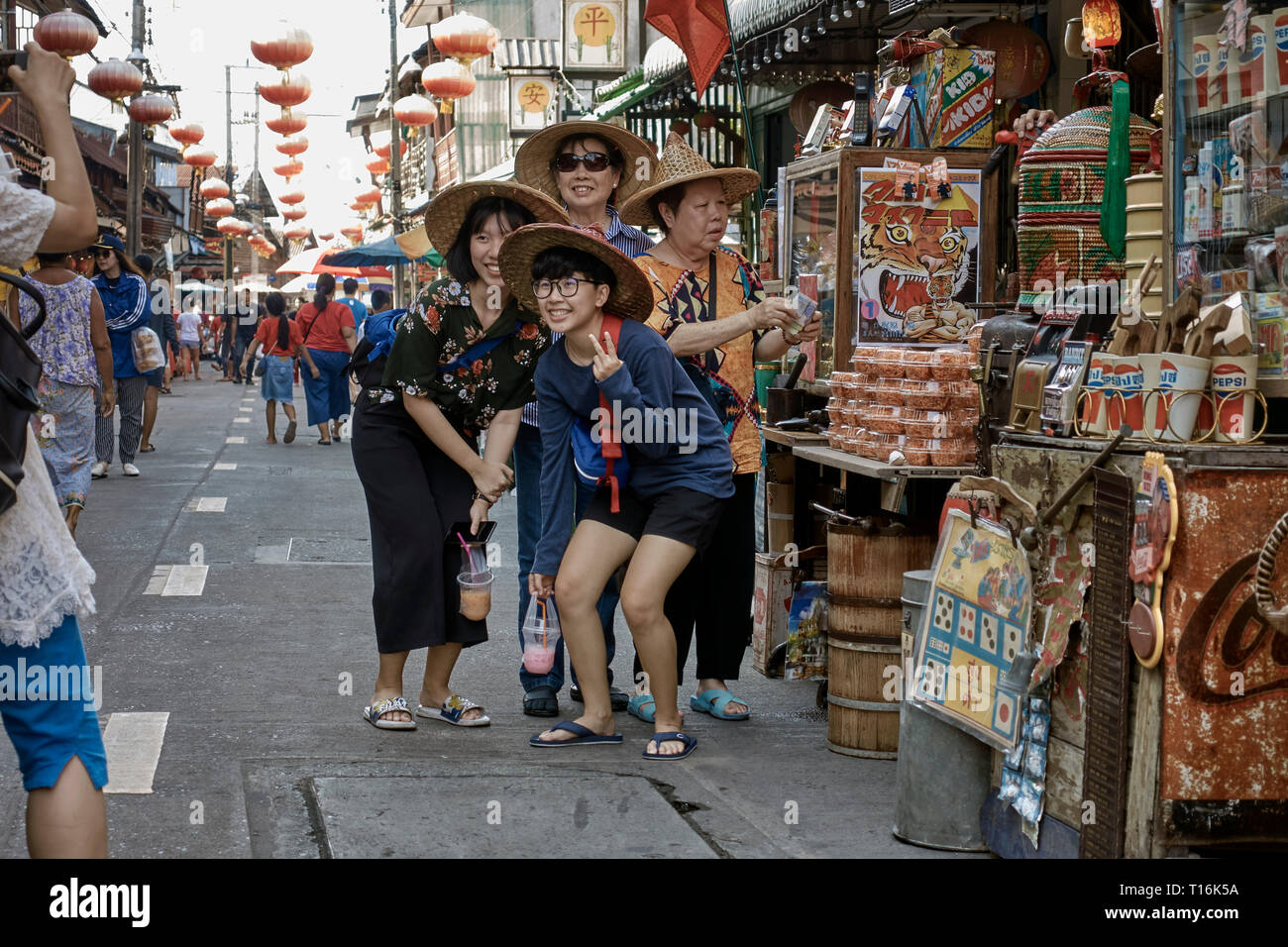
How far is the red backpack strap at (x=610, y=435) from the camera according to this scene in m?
5.12

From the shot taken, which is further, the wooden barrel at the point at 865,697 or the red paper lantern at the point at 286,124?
the red paper lantern at the point at 286,124

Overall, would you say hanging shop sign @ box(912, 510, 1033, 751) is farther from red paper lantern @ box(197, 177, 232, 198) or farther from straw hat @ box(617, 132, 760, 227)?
red paper lantern @ box(197, 177, 232, 198)

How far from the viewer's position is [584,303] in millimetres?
5086

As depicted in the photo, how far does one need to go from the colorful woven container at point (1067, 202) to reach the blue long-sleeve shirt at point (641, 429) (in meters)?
1.19

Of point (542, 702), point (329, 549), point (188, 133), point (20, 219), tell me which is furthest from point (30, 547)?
point (188, 133)

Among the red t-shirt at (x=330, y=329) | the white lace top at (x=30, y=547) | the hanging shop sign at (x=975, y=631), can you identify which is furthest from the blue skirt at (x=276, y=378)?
the white lace top at (x=30, y=547)

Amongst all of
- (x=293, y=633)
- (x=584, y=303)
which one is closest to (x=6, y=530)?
(x=584, y=303)

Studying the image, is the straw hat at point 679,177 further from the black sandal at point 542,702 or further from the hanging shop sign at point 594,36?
the hanging shop sign at point 594,36

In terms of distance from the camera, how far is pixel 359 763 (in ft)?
16.6

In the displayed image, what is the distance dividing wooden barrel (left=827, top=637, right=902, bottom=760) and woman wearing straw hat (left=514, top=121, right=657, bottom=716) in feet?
3.25

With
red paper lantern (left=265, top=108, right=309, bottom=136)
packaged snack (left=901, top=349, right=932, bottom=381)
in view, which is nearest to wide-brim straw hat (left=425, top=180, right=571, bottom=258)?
packaged snack (left=901, top=349, right=932, bottom=381)

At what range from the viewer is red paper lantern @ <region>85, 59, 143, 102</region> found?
1900 cm

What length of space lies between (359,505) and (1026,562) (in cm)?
874
